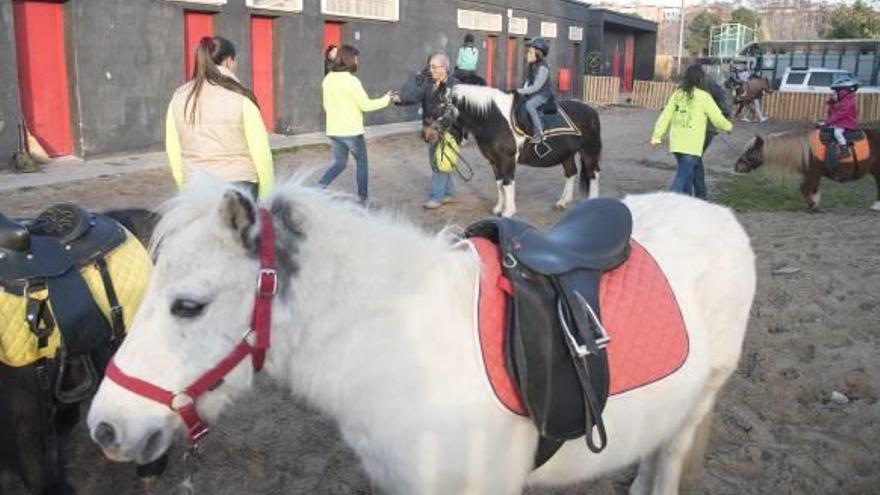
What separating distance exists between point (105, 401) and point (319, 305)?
55cm

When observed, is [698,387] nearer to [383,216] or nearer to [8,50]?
[383,216]

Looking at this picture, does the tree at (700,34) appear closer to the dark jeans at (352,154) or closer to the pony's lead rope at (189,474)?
the dark jeans at (352,154)

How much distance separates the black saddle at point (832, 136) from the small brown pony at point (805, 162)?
0.17 meters

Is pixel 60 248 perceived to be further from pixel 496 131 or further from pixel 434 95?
pixel 496 131

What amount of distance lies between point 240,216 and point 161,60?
39.4 ft

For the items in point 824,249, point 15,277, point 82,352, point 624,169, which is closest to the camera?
point 15,277

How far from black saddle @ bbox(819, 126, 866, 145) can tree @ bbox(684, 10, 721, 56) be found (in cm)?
5136

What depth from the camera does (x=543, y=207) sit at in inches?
353

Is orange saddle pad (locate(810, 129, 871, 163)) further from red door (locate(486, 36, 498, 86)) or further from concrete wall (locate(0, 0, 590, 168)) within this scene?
red door (locate(486, 36, 498, 86))

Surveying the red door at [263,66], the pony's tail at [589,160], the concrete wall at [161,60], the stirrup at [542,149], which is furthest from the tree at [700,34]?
the stirrup at [542,149]

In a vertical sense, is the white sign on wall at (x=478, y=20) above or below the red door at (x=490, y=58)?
above


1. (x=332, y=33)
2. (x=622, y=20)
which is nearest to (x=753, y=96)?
(x=332, y=33)

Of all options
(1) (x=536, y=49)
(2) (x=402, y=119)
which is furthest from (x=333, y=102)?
(2) (x=402, y=119)

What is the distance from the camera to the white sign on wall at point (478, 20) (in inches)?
827
